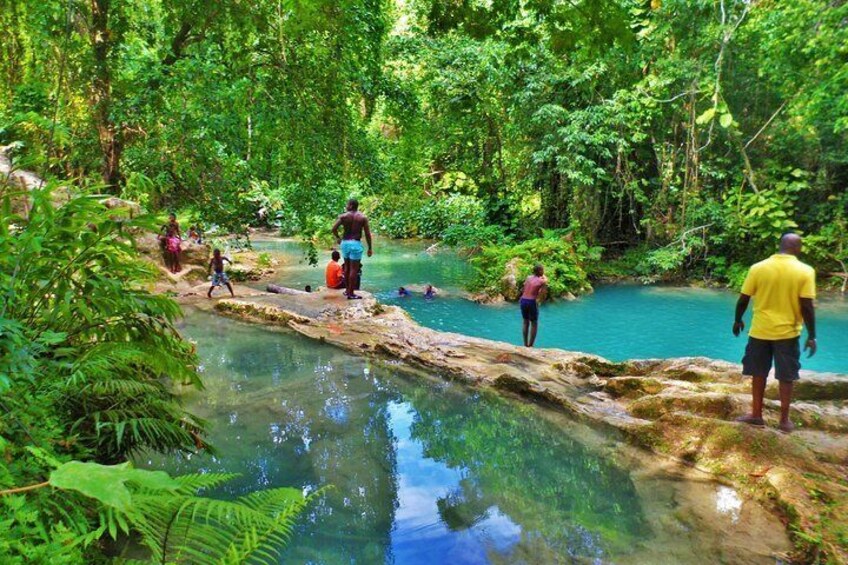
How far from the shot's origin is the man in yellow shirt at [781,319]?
488cm

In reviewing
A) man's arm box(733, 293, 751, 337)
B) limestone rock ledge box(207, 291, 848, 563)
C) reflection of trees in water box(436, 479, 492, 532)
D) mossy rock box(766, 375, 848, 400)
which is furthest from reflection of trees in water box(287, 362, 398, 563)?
mossy rock box(766, 375, 848, 400)

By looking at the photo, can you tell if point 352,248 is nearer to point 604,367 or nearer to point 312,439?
point 604,367

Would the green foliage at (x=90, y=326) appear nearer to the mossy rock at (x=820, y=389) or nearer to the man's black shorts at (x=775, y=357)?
the man's black shorts at (x=775, y=357)

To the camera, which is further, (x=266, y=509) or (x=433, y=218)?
(x=433, y=218)

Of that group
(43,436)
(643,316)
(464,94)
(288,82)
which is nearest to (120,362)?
(43,436)

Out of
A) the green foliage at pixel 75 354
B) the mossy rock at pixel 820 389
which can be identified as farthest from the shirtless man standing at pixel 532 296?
the green foliage at pixel 75 354

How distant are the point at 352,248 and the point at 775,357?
7325 millimetres

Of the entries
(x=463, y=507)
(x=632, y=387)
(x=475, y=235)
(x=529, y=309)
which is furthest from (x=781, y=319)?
(x=475, y=235)

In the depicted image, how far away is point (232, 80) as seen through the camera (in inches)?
246

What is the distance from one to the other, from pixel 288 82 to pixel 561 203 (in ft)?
55.5

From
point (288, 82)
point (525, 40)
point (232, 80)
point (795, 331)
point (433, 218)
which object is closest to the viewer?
point (525, 40)

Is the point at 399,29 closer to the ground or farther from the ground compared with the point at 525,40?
farther from the ground

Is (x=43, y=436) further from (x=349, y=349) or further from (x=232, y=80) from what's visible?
(x=349, y=349)

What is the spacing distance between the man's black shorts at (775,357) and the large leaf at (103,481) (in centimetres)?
531
